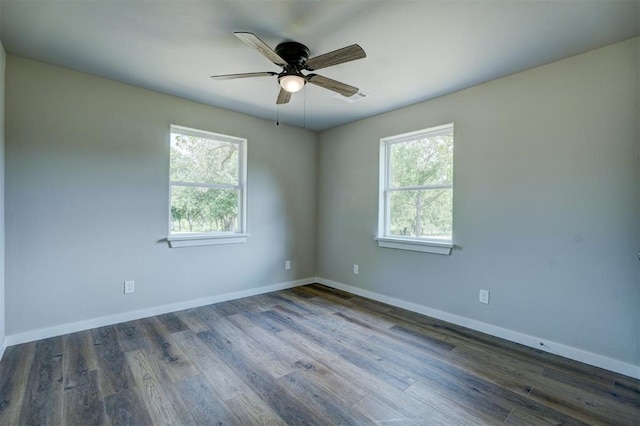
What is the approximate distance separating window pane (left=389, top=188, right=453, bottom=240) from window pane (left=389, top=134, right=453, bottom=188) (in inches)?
5.2

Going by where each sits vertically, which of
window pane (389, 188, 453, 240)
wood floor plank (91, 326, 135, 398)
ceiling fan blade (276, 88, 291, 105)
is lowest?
wood floor plank (91, 326, 135, 398)

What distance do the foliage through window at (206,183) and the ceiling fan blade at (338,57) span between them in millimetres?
2022

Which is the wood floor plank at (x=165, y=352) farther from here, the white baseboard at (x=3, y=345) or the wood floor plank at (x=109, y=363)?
the white baseboard at (x=3, y=345)

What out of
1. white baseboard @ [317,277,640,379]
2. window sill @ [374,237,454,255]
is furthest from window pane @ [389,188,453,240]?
white baseboard @ [317,277,640,379]

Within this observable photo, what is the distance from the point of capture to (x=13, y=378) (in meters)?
2.03

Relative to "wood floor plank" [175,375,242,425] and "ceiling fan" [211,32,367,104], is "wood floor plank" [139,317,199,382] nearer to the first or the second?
"wood floor plank" [175,375,242,425]

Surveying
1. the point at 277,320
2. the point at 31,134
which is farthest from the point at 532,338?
the point at 31,134

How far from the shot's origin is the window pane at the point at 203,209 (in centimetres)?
344

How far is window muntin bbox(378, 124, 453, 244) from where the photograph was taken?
128 inches

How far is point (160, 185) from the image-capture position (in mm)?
3252

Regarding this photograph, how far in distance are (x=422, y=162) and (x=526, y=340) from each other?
2033 millimetres

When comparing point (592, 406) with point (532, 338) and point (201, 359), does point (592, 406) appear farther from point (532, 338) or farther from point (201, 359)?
point (201, 359)

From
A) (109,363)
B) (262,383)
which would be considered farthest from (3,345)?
(262,383)

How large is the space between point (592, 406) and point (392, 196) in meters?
2.58
